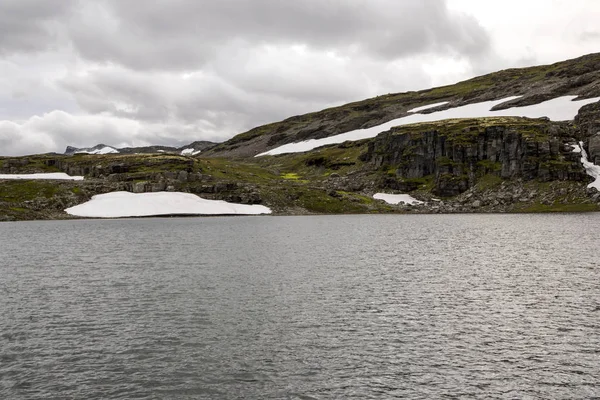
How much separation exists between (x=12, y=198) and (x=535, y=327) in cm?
16953

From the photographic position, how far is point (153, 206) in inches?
6152

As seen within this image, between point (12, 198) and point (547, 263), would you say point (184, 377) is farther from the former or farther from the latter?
point (12, 198)

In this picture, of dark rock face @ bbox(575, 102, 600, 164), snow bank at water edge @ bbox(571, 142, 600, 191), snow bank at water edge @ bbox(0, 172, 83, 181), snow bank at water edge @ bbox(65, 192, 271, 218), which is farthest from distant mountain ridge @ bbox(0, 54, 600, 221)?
snow bank at water edge @ bbox(65, 192, 271, 218)

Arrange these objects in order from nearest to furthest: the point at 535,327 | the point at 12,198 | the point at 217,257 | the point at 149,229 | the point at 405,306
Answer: the point at 535,327
the point at 405,306
the point at 217,257
the point at 149,229
the point at 12,198

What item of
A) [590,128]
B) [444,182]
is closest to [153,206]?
[444,182]

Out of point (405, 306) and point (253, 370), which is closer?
point (253, 370)

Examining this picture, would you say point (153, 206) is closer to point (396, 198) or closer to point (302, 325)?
point (396, 198)

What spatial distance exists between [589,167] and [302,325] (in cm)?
16111

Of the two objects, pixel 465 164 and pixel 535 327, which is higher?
pixel 465 164

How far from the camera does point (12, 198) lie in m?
158

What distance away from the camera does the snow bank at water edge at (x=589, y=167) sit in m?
152

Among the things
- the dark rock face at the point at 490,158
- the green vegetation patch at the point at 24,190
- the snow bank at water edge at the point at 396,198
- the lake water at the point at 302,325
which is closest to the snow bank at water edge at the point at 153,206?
the green vegetation patch at the point at 24,190

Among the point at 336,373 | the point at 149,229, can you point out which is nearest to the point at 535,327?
the point at 336,373

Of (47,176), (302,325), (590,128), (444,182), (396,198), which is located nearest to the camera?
(302,325)
